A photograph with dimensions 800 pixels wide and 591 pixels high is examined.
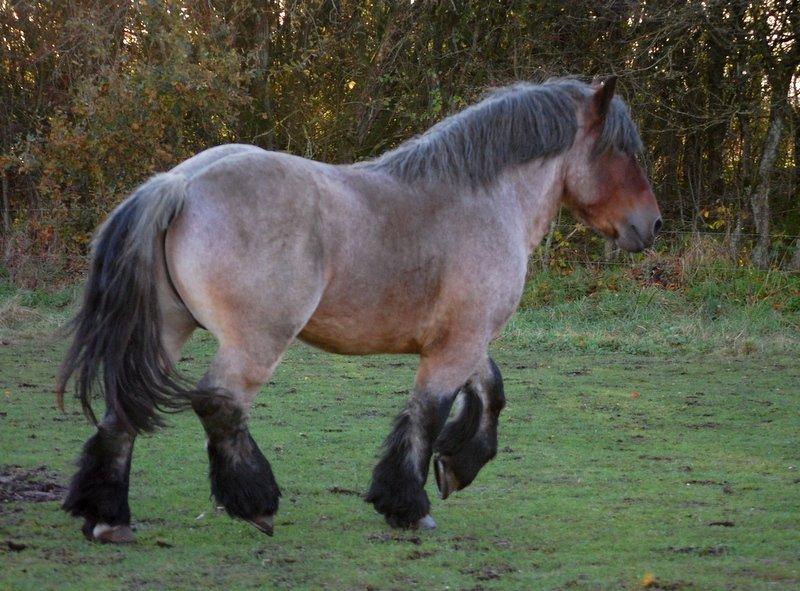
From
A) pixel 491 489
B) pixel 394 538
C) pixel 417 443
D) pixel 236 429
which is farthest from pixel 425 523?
pixel 236 429

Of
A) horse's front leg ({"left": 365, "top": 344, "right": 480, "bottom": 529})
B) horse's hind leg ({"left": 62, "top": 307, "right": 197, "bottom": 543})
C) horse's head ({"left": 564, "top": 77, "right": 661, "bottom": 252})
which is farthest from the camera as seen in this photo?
horse's head ({"left": 564, "top": 77, "right": 661, "bottom": 252})

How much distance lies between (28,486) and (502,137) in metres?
2.72

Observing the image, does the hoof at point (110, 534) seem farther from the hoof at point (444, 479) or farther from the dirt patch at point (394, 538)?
the hoof at point (444, 479)

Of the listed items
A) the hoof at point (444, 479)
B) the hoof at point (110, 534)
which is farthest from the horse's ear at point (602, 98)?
the hoof at point (110, 534)

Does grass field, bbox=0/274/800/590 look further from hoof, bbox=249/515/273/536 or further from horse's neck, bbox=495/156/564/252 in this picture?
horse's neck, bbox=495/156/564/252

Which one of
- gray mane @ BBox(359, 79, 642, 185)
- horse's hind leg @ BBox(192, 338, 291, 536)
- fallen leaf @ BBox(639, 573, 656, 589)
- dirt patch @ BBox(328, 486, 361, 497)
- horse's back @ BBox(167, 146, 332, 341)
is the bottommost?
dirt patch @ BBox(328, 486, 361, 497)

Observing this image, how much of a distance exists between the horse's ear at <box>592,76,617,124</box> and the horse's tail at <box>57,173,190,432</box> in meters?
2.02

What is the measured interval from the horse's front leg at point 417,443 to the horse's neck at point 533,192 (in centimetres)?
74

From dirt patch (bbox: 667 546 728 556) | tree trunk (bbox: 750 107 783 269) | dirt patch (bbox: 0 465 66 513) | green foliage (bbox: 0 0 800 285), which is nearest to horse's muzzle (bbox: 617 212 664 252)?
dirt patch (bbox: 667 546 728 556)

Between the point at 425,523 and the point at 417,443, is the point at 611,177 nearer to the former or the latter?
the point at 417,443

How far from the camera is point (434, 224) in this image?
4363mm

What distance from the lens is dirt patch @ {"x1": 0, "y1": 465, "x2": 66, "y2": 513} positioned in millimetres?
4570

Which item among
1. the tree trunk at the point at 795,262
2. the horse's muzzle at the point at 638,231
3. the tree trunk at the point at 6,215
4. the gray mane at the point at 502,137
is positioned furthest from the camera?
the tree trunk at the point at 6,215

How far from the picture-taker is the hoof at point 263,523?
13.0 feet
